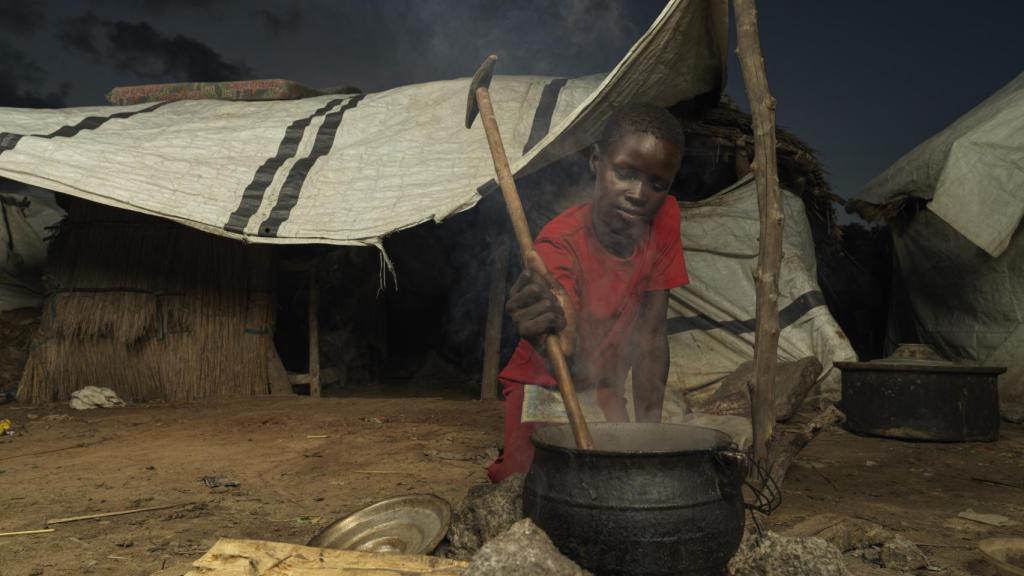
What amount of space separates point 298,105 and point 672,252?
13.3 feet

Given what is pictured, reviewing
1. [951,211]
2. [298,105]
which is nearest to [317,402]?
[298,105]

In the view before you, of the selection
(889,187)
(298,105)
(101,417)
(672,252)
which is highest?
(298,105)

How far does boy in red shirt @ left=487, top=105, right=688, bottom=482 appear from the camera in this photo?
245 centimetres

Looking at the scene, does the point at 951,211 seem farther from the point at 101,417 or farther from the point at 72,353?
the point at 72,353

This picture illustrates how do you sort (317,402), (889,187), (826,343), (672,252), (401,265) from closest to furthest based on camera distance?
(672,252), (826,343), (317,402), (889,187), (401,265)

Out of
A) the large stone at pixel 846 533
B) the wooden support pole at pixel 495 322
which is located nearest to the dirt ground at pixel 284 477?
the large stone at pixel 846 533

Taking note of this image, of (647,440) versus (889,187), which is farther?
(889,187)

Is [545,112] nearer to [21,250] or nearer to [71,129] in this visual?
[71,129]

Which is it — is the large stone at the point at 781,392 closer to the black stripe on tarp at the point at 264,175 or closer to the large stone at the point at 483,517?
the large stone at the point at 483,517

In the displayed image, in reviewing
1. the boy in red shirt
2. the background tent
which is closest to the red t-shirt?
the boy in red shirt

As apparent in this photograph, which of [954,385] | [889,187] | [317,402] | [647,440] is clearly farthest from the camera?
[889,187]

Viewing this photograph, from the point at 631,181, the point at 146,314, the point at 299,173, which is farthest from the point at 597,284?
the point at 146,314

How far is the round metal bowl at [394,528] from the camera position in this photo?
2021 millimetres

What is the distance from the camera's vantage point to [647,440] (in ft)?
6.17
